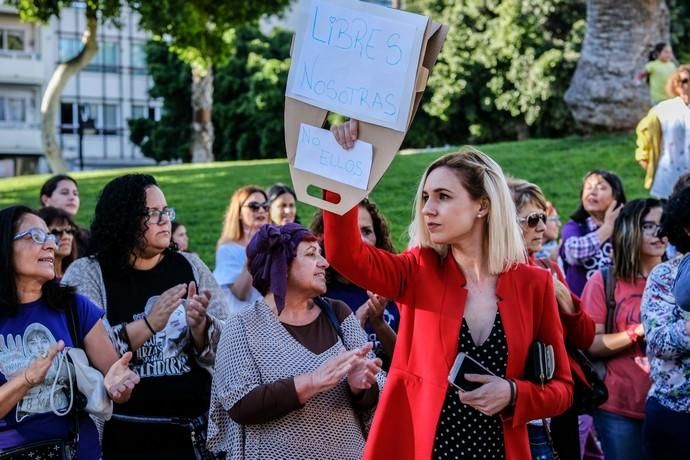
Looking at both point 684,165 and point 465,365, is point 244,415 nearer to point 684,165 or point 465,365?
point 465,365

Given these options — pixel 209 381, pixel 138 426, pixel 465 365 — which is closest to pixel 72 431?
pixel 138 426

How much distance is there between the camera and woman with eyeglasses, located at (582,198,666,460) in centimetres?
598

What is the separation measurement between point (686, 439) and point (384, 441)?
1.80 m

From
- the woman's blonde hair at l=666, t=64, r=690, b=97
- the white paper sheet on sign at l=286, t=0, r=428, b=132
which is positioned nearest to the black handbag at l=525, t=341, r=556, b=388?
the white paper sheet on sign at l=286, t=0, r=428, b=132

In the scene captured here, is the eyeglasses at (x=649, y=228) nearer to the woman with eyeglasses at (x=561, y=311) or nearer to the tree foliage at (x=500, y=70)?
the woman with eyeglasses at (x=561, y=311)

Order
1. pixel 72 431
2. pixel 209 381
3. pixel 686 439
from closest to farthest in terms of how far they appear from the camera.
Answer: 1. pixel 72 431
2. pixel 686 439
3. pixel 209 381

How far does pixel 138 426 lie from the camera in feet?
17.1

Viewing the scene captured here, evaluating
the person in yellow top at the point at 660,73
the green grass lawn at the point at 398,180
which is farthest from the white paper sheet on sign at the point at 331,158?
the person in yellow top at the point at 660,73

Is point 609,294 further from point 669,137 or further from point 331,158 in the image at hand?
point 669,137

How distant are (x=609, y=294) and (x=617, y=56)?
12121mm

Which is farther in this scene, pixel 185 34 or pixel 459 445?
pixel 185 34

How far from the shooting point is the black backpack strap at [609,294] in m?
6.11

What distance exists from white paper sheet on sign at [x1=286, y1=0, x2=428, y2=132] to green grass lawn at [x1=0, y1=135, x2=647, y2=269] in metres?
8.30

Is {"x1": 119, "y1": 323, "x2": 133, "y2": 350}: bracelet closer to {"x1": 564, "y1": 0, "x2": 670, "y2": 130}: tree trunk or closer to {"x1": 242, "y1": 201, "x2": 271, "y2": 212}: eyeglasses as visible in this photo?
{"x1": 242, "y1": 201, "x2": 271, "y2": 212}: eyeglasses
